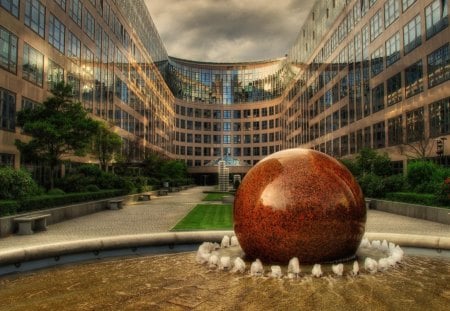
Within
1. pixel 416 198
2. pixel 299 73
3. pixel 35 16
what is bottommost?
pixel 416 198

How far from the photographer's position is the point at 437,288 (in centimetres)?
709

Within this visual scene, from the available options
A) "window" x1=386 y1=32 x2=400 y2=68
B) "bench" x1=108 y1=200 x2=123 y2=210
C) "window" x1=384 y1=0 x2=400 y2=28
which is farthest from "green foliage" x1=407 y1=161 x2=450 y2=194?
"window" x1=384 y1=0 x2=400 y2=28

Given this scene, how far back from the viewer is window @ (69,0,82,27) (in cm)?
4350

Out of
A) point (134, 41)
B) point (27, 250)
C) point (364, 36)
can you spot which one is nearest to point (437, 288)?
point (27, 250)

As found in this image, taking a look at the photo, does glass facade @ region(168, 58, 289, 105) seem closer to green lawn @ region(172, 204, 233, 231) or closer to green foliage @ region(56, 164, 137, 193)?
green foliage @ region(56, 164, 137, 193)

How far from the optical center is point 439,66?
3747 cm

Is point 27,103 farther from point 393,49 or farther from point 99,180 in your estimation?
point 393,49

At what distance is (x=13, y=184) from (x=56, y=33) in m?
24.8

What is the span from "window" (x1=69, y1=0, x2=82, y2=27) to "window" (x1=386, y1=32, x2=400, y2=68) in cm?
3360

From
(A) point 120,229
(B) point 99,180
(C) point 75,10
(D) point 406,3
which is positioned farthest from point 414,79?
(A) point 120,229

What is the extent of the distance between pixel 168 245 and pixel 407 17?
41.6m

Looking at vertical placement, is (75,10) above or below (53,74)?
above

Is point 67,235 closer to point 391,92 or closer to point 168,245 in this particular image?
point 168,245

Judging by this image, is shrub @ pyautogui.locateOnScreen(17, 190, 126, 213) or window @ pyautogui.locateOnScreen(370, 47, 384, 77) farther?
window @ pyautogui.locateOnScreen(370, 47, 384, 77)
